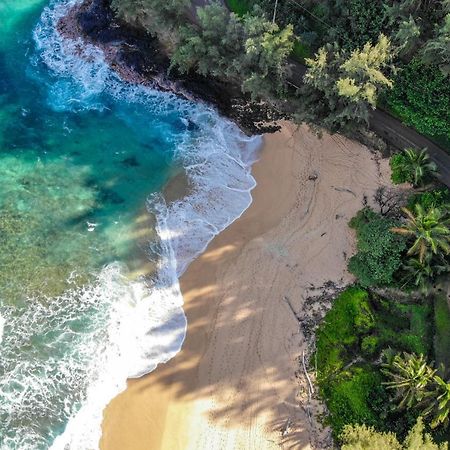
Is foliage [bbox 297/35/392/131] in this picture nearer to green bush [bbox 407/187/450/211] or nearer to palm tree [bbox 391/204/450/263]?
green bush [bbox 407/187/450/211]

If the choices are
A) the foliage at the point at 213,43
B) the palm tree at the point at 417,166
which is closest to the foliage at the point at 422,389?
the palm tree at the point at 417,166

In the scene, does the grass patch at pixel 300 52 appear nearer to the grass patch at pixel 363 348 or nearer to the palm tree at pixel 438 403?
the grass patch at pixel 363 348

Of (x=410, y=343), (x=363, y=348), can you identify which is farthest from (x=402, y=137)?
(x=363, y=348)

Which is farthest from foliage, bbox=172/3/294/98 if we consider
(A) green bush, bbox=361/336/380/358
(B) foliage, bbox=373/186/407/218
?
(A) green bush, bbox=361/336/380/358

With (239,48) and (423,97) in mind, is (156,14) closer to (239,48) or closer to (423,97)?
(239,48)

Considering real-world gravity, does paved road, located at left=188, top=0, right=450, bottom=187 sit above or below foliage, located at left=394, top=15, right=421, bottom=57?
below

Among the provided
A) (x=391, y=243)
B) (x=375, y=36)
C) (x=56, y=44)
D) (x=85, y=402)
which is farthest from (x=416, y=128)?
(x=56, y=44)
